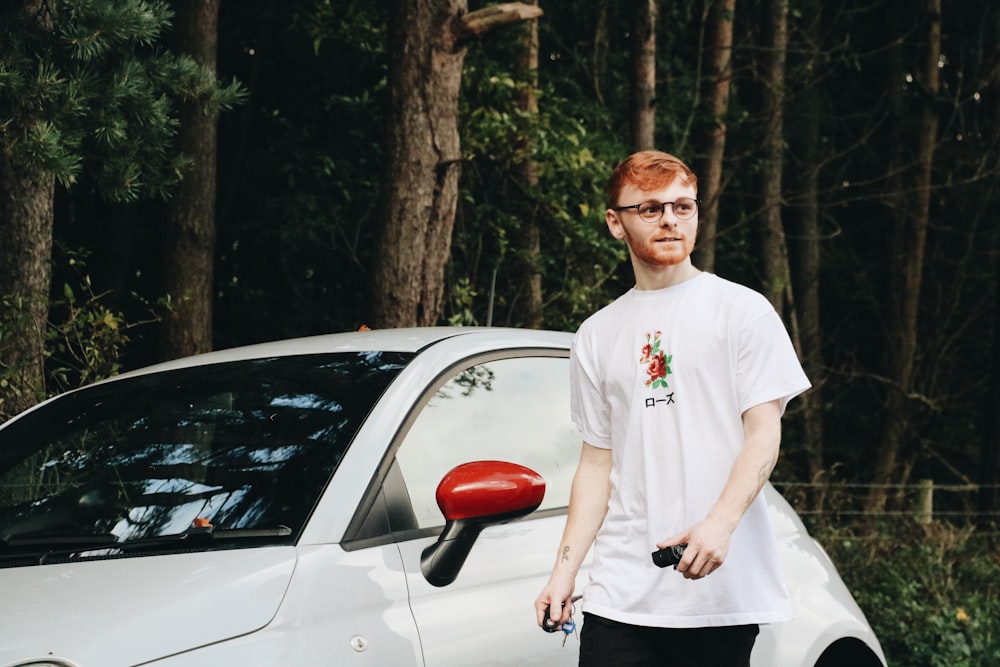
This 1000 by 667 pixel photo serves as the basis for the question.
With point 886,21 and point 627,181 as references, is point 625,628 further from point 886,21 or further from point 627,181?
point 886,21

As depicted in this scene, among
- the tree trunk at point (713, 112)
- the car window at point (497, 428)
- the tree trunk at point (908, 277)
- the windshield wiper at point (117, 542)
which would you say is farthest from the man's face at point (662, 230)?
the tree trunk at point (908, 277)

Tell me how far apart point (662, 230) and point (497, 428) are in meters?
0.94

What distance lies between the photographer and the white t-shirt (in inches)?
107


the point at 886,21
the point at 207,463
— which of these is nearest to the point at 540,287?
the point at 207,463

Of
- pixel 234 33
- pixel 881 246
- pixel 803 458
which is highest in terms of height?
pixel 234 33

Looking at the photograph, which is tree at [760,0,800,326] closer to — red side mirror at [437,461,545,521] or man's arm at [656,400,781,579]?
red side mirror at [437,461,545,521]

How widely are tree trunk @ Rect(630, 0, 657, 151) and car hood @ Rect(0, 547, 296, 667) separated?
10.3 m

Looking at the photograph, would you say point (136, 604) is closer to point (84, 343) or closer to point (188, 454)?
point (188, 454)

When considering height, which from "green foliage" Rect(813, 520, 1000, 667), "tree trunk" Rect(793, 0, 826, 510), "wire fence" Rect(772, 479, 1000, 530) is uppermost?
"tree trunk" Rect(793, 0, 826, 510)

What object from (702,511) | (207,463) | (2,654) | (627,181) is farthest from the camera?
(207,463)

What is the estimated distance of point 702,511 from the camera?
2.72 m

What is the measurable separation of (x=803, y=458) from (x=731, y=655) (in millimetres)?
15744

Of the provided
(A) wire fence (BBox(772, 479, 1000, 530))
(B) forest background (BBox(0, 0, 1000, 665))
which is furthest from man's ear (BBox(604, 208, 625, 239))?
(A) wire fence (BBox(772, 479, 1000, 530))

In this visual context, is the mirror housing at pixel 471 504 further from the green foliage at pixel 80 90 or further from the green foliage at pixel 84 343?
the green foliage at pixel 84 343
